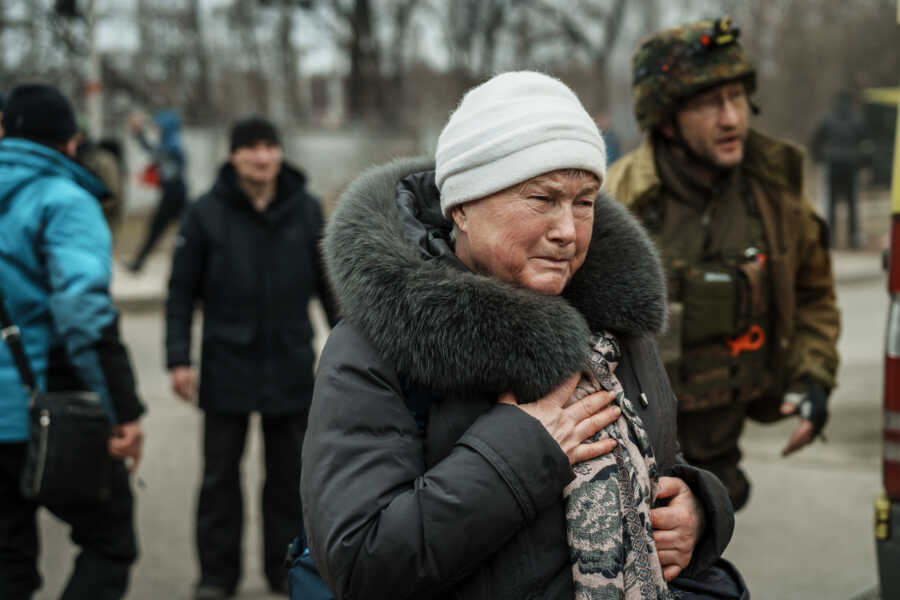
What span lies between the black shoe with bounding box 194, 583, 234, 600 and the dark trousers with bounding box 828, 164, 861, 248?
13106mm

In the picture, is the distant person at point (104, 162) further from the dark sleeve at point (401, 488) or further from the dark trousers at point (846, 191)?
the dark trousers at point (846, 191)

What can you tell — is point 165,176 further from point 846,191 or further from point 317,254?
point 317,254

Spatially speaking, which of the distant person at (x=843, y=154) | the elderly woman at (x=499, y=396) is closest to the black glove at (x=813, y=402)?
the elderly woman at (x=499, y=396)

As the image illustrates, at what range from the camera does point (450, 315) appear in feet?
6.28

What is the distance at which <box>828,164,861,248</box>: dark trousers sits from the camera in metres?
15.8

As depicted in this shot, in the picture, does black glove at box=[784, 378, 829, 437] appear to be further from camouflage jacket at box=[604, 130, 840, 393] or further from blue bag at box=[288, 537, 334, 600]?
blue bag at box=[288, 537, 334, 600]

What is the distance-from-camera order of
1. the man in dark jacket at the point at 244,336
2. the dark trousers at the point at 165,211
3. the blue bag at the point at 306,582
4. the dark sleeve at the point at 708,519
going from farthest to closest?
the dark trousers at the point at 165,211 → the man in dark jacket at the point at 244,336 → the dark sleeve at the point at 708,519 → the blue bag at the point at 306,582

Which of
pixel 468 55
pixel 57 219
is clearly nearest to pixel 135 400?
pixel 57 219

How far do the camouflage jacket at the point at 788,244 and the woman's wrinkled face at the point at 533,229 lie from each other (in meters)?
→ 1.49

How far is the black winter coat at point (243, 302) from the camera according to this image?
4.71m

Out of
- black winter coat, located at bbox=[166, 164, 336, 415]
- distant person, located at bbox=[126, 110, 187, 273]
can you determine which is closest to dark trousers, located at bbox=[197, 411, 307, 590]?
black winter coat, located at bbox=[166, 164, 336, 415]

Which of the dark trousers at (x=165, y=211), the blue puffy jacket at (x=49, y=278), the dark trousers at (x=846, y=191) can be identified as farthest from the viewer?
the dark trousers at (x=846, y=191)

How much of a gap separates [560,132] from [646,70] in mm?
1723

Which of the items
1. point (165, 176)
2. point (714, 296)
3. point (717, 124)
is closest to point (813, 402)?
point (714, 296)
